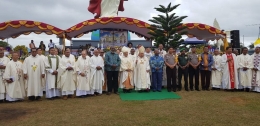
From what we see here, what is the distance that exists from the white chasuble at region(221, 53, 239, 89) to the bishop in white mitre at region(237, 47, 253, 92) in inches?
6.9

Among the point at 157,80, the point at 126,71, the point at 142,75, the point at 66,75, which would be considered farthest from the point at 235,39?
the point at 66,75

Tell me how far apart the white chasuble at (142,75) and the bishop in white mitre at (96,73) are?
4.21 feet

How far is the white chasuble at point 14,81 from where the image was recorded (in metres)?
A: 7.31

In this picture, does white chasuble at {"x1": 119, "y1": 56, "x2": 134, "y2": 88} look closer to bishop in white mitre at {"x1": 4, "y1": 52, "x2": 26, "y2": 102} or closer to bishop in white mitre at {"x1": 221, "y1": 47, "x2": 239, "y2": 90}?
bishop in white mitre at {"x1": 4, "y1": 52, "x2": 26, "y2": 102}

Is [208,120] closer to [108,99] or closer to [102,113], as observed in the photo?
[102,113]

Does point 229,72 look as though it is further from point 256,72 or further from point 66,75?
point 66,75

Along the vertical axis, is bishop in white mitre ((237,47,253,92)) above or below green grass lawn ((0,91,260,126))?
above

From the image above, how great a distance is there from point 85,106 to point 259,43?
17.6 m

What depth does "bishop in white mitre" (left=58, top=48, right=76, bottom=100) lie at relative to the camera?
776 centimetres

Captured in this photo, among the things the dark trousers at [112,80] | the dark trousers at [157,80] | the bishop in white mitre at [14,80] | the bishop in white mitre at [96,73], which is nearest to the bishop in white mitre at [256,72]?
the dark trousers at [157,80]

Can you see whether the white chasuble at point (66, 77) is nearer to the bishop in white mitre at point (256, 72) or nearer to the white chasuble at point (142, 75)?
the white chasuble at point (142, 75)

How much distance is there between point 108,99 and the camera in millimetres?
7578

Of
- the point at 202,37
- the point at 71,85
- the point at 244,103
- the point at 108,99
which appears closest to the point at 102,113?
the point at 108,99

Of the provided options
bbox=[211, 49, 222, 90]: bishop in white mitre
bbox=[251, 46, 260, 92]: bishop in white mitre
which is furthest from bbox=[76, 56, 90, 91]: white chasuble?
bbox=[251, 46, 260, 92]: bishop in white mitre
